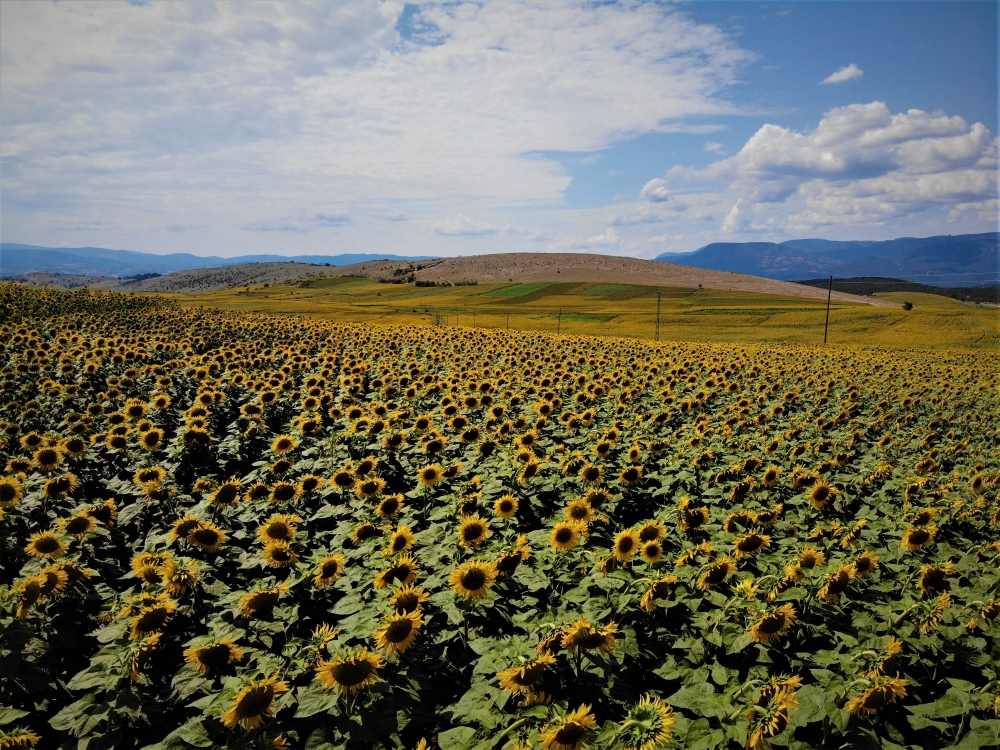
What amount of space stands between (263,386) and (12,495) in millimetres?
5993

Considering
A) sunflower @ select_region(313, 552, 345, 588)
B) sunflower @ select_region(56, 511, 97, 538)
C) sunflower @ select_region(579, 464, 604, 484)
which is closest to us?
sunflower @ select_region(313, 552, 345, 588)

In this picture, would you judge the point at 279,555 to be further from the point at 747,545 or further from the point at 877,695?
the point at 877,695

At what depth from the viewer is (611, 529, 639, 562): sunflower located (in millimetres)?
4742

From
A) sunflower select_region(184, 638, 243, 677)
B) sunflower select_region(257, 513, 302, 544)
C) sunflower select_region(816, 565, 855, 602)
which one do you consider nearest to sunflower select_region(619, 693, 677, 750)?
sunflower select_region(816, 565, 855, 602)

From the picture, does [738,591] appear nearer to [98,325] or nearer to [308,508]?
[308,508]

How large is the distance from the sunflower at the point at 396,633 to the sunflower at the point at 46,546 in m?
3.31

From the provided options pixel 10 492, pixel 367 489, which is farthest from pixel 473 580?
pixel 10 492

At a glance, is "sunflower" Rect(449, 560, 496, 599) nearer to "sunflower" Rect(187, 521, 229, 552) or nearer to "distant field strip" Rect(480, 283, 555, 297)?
"sunflower" Rect(187, 521, 229, 552)

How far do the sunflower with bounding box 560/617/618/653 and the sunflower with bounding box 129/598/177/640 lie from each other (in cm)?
294

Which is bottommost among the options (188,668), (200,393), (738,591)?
(188,668)

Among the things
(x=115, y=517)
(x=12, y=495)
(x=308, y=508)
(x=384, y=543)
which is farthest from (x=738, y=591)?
(x=12, y=495)

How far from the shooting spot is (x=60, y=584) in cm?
417

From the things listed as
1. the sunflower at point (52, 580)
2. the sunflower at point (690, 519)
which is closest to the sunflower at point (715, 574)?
the sunflower at point (690, 519)

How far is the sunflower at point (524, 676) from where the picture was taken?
10.9 feet
